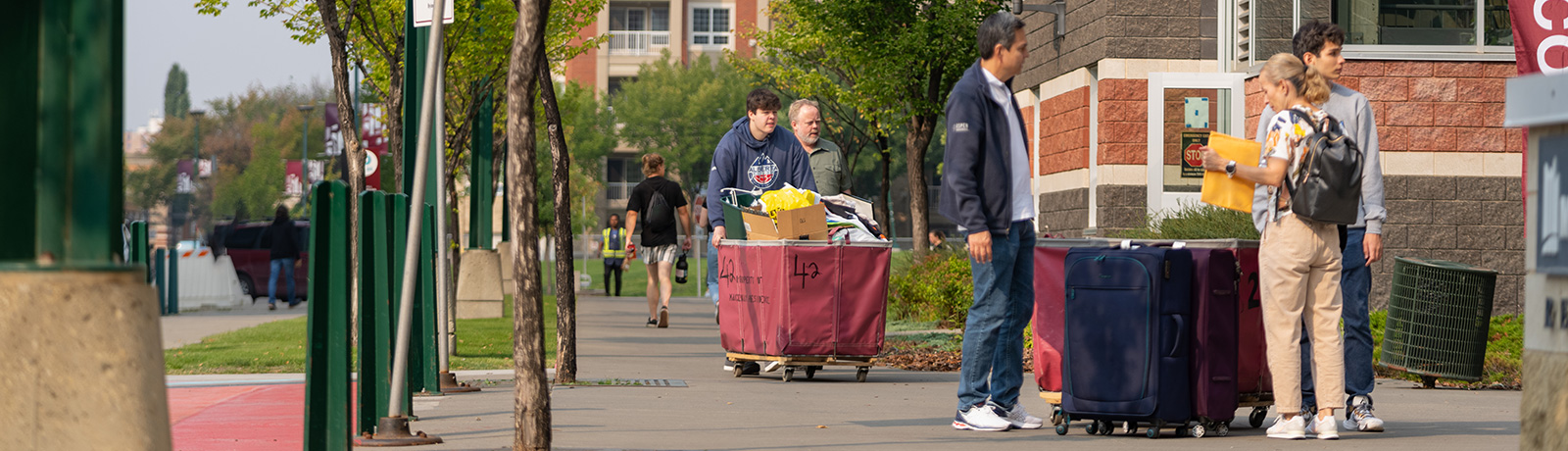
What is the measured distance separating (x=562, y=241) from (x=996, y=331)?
2.54m

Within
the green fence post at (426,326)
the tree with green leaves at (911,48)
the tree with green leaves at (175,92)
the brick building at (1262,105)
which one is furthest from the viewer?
the tree with green leaves at (175,92)

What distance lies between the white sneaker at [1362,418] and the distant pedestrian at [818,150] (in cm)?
470

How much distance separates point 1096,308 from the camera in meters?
6.63

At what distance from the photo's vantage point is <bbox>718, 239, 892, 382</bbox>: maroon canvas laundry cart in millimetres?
9898

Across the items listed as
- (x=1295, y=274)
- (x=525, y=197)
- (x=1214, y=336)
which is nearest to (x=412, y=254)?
(x=525, y=197)

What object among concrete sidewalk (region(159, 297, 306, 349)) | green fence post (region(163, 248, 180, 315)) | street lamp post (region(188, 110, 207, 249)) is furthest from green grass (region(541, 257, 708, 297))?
street lamp post (region(188, 110, 207, 249))

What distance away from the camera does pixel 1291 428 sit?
21.7ft

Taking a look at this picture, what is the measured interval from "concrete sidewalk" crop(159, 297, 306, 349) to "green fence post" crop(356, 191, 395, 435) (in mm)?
9416

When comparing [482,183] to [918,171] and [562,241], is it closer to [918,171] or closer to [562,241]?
[918,171]

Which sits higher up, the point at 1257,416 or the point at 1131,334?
the point at 1131,334

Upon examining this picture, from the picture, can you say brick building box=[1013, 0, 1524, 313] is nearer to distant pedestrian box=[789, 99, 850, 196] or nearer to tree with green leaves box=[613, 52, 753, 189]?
distant pedestrian box=[789, 99, 850, 196]

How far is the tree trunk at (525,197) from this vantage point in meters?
5.34

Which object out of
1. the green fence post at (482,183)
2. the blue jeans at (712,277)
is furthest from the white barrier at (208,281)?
the blue jeans at (712,277)

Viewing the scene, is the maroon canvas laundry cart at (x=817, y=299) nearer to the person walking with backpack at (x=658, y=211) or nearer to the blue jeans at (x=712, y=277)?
the blue jeans at (x=712, y=277)
